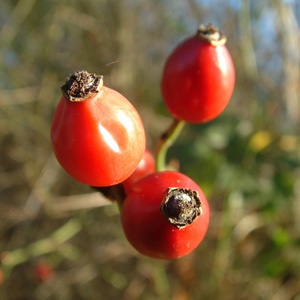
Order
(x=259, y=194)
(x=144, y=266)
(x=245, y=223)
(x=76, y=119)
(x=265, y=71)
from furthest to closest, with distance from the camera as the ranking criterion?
1. (x=265, y=71)
2. (x=144, y=266)
3. (x=245, y=223)
4. (x=259, y=194)
5. (x=76, y=119)

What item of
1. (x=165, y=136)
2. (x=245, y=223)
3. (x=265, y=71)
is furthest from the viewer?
(x=265, y=71)

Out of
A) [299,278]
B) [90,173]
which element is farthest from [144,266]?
[90,173]

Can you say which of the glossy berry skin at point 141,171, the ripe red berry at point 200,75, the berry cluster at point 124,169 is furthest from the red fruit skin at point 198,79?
the berry cluster at point 124,169

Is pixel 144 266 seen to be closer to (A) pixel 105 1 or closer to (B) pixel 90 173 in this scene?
Result: (A) pixel 105 1

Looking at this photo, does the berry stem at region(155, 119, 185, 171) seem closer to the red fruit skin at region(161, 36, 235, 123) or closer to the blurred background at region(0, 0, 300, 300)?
the red fruit skin at region(161, 36, 235, 123)

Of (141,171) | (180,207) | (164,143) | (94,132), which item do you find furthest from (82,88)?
(164,143)

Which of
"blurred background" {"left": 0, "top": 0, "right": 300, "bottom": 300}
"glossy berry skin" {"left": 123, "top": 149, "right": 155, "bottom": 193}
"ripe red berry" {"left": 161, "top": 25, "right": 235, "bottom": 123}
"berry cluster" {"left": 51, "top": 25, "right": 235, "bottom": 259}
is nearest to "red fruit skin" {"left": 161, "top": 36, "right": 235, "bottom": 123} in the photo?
"ripe red berry" {"left": 161, "top": 25, "right": 235, "bottom": 123}

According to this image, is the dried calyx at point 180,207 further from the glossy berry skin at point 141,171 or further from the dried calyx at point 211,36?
the dried calyx at point 211,36
